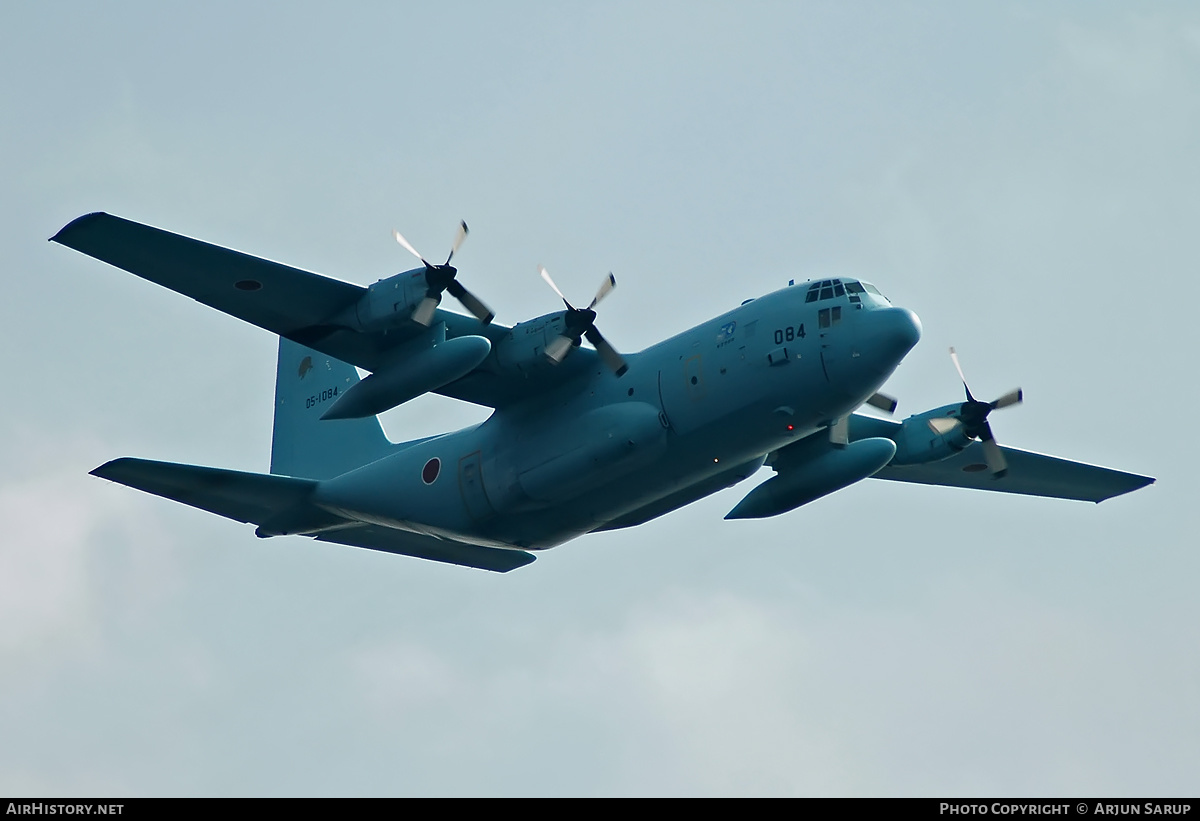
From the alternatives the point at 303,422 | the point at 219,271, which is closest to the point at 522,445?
the point at 219,271

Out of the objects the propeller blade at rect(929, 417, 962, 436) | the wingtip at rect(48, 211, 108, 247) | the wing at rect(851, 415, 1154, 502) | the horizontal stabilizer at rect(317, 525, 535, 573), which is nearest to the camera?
the wingtip at rect(48, 211, 108, 247)

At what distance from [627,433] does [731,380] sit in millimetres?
2203

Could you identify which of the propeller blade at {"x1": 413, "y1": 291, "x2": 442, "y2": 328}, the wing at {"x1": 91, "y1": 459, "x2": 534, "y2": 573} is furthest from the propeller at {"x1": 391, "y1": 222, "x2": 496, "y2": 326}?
the wing at {"x1": 91, "y1": 459, "x2": 534, "y2": 573}

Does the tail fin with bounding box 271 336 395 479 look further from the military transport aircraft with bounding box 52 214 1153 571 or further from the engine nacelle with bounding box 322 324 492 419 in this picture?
the engine nacelle with bounding box 322 324 492 419

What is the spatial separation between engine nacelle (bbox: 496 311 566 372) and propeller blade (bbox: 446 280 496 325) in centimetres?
75

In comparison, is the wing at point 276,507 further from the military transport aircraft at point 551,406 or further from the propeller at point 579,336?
the propeller at point 579,336

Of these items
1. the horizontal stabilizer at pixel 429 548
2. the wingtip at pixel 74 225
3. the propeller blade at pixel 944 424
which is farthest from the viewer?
the horizontal stabilizer at pixel 429 548

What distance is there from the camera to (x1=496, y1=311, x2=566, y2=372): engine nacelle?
28.5 m

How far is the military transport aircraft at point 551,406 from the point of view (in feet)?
89.6

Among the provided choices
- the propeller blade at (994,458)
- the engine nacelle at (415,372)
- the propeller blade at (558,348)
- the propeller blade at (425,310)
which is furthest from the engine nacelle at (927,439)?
the propeller blade at (425,310)

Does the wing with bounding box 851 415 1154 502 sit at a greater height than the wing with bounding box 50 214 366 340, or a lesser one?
lesser

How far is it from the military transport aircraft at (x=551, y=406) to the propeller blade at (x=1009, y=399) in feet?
0.10
